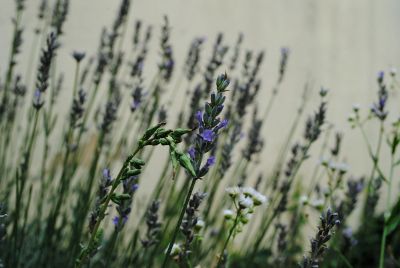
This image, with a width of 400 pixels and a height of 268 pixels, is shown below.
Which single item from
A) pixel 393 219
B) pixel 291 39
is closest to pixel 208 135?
pixel 393 219

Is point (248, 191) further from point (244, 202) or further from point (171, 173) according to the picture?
point (171, 173)

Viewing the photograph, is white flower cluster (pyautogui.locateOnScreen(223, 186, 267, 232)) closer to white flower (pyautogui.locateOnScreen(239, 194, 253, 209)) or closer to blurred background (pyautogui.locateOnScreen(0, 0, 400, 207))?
white flower (pyautogui.locateOnScreen(239, 194, 253, 209))

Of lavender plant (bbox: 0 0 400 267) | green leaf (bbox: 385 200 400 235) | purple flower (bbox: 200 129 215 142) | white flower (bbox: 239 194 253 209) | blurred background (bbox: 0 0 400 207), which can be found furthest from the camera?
blurred background (bbox: 0 0 400 207)

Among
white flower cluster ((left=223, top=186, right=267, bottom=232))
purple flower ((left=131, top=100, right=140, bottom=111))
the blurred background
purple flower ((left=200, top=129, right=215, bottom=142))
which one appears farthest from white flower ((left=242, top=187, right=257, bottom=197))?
the blurred background

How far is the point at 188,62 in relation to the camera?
2135mm

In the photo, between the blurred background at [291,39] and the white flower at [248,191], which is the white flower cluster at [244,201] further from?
the blurred background at [291,39]

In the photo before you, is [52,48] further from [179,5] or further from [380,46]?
[380,46]

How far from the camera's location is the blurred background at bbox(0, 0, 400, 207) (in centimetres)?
377

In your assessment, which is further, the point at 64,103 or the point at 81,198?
→ the point at 64,103

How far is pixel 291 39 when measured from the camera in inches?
183

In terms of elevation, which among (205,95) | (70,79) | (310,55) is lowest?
(205,95)

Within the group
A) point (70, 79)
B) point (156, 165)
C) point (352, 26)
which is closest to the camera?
point (70, 79)

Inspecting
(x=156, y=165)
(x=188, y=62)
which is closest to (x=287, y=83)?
(x=156, y=165)

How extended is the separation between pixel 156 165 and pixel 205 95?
1.99 metres
